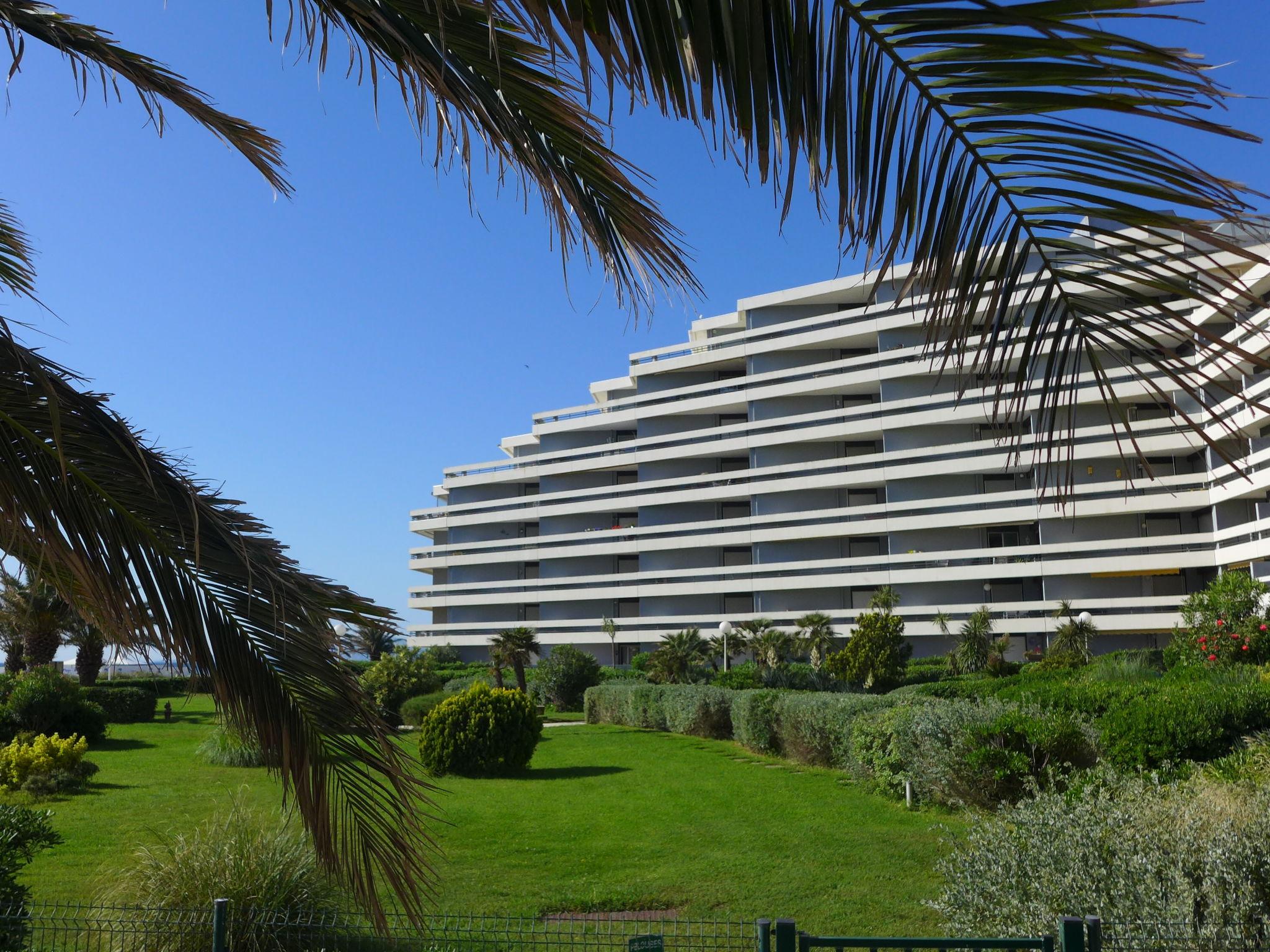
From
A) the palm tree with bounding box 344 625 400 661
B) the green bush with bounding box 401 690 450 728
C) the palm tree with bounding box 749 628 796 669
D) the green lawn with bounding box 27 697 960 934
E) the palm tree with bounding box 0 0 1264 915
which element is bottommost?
the green lawn with bounding box 27 697 960 934

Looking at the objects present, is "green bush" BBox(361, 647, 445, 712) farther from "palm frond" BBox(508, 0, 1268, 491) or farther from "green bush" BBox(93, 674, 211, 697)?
"palm frond" BBox(508, 0, 1268, 491)

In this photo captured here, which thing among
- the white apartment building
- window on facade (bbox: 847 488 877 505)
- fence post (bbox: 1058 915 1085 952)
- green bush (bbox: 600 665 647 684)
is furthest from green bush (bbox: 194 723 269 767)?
window on facade (bbox: 847 488 877 505)

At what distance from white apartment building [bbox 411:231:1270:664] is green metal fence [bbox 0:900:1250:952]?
34.5 m

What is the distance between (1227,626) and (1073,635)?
23917 millimetres

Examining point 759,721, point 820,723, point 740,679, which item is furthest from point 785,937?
point 740,679

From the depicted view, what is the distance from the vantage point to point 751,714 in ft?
78.9

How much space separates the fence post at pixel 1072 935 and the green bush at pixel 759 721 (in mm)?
18773

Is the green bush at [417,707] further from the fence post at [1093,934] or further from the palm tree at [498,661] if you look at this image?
the fence post at [1093,934]

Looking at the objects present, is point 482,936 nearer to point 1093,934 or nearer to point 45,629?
point 1093,934

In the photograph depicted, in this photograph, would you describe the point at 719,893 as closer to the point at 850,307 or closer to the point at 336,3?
the point at 336,3

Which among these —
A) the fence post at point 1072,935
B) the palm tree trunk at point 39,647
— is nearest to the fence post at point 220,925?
the fence post at point 1072,935

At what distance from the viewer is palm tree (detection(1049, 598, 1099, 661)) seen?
135 feet

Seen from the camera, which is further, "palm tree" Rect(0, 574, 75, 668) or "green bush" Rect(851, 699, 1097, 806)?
"palm tree" Rect(0, 574, 75, 668)

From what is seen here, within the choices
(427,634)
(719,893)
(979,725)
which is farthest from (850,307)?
(719,893)
